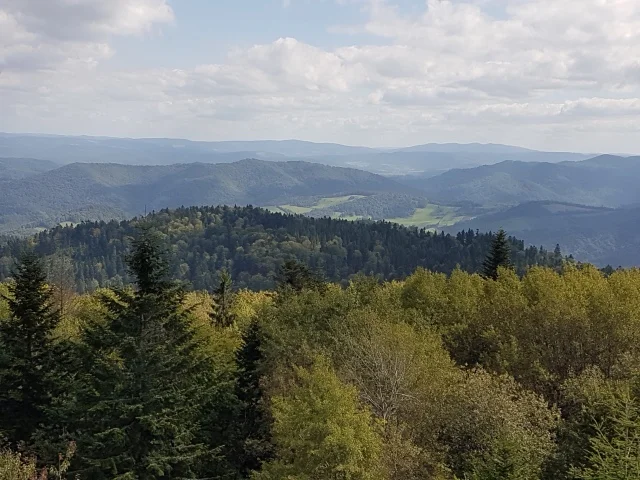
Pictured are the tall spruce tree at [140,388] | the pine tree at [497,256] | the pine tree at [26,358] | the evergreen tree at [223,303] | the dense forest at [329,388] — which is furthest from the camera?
the pine tree at [497,256]

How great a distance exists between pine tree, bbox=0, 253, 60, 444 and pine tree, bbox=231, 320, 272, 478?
34.1ft

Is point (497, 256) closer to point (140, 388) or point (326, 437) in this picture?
point (326, 437)

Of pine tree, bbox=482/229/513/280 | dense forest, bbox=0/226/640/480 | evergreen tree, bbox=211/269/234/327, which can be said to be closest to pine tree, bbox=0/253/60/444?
dense forest, bbox=0/226/640/480

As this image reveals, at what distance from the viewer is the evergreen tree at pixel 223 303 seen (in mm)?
59594

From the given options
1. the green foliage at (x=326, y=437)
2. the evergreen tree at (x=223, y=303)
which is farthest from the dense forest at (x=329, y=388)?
the evergreen tree at (x=223, y=303)

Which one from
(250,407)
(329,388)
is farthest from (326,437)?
(250,407)

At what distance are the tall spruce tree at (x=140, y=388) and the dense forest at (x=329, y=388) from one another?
88 mm

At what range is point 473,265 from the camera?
18100 centimetres

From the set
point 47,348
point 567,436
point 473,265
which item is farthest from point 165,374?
point 473,265

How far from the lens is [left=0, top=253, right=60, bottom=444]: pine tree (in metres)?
29.1

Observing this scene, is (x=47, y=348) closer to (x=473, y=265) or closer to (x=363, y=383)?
(x=363, y=383)

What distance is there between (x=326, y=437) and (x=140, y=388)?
906 cm

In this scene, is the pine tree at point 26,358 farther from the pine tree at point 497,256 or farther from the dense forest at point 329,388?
the pine tree at point 497,256

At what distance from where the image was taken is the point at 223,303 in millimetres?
61062
